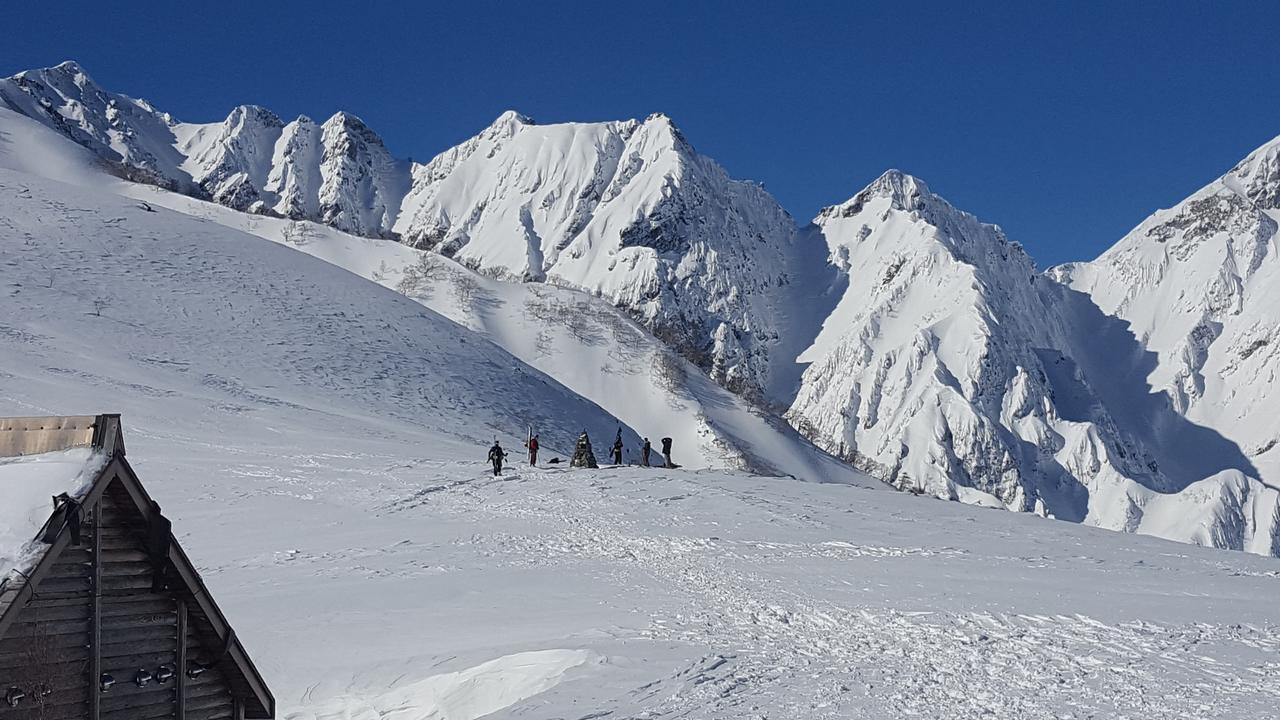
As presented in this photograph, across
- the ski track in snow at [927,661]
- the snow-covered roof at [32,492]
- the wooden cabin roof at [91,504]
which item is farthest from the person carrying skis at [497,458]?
the snow-covered roof at [32,492]

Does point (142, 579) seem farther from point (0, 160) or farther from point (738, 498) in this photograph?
point (0, 160)

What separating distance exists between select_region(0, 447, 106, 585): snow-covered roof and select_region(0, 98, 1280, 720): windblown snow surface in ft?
20.4

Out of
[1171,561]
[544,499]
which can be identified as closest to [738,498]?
[544,499]

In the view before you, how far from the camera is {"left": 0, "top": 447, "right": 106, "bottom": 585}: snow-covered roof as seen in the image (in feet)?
27.8

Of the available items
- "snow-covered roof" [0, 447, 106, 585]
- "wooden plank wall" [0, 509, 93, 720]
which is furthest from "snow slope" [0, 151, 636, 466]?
"snow-covered roof" [0, 447, 106, 585]

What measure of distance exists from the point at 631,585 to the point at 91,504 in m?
13.0

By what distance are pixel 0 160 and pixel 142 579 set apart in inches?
7086

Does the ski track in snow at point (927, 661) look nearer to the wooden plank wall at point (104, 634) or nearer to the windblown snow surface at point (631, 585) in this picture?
the windblown snow surface at point (631, 585)

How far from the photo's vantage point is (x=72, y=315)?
60.2 meters

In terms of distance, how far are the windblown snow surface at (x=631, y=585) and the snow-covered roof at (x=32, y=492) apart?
245 inches

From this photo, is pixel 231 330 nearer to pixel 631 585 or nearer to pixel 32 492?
pixel 631 585

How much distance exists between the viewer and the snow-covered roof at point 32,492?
8.48 metres

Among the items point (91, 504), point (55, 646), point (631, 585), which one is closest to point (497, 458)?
point (631, 585)

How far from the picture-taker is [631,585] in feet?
68.0
